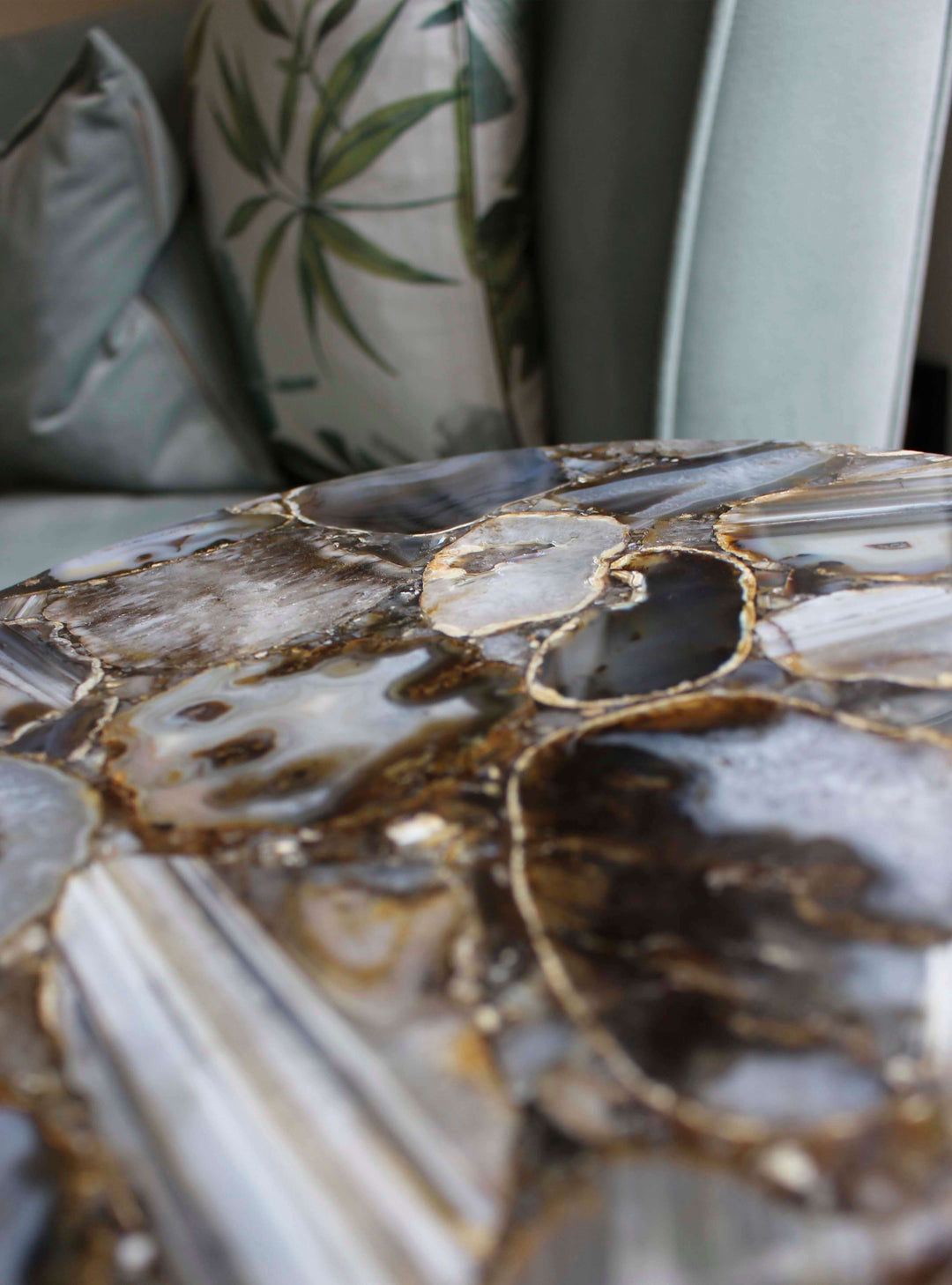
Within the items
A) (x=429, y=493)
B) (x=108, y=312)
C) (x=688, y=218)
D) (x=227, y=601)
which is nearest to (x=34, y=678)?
(x=227, y=601)

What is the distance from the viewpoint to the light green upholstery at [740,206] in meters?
0.52

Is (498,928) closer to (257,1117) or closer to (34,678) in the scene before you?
(257,1117)

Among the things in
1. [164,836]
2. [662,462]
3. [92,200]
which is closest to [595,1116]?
[164,836]

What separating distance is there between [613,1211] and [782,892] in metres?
0.07

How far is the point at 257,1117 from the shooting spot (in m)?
0.16

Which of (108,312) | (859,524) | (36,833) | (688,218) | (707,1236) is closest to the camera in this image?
(707,1236)

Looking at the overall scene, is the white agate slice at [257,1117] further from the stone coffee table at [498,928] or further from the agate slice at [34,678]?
the agate slice at [34,678]

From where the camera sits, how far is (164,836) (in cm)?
24

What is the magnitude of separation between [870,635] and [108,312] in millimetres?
692

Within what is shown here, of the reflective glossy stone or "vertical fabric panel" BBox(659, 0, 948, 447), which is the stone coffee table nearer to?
the reflective glossy stone

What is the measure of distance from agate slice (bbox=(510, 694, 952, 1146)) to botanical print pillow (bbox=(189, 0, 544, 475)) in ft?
1.54

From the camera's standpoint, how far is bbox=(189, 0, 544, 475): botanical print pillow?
0.62 meters

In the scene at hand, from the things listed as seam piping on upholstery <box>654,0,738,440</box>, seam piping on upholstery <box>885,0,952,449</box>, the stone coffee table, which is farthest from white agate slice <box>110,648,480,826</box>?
seam piping on upholstery <box>885,0,952,449</box>

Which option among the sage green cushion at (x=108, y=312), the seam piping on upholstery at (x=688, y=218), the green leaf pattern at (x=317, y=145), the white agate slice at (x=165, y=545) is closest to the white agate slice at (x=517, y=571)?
the white agate slice at (x=165, y=545)
